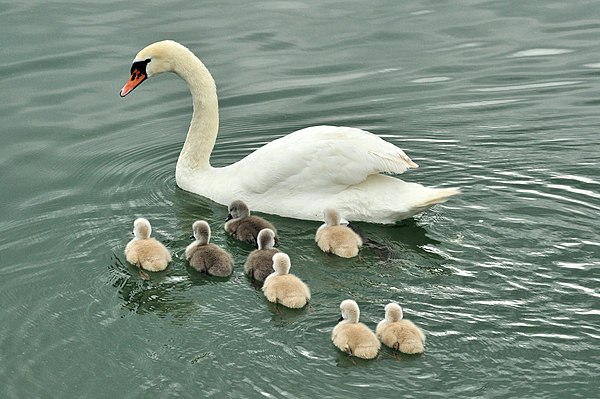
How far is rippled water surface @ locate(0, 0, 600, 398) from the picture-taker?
902 cm

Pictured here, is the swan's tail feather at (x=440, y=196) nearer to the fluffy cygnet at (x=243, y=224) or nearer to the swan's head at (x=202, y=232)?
the fluffy cygnet at (x=243, y=224)

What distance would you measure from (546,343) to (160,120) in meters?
6.83

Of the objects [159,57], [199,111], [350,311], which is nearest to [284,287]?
[350,311]

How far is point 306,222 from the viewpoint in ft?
38.9

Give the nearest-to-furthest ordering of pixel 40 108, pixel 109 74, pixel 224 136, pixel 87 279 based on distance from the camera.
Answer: pixel 87 279 < pixel 224 136 < pixel 40 108 < pixel 109 74

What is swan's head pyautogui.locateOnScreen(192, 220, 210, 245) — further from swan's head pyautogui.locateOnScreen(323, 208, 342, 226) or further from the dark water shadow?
swan's head pyautogui.locateOnScreen(323, 208, 342, 226)

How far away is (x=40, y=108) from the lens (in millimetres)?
15094

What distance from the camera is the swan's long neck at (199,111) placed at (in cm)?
1283

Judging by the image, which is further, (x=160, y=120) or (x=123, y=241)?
(x=160, y=120)

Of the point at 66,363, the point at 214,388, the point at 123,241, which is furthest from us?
the point at 123,241

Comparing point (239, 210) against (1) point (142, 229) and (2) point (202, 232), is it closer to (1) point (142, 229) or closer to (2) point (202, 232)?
(2) point (202, 232)

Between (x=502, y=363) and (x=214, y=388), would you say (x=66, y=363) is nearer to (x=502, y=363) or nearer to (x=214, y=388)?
(x=214, y=388)

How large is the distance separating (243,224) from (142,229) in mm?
954

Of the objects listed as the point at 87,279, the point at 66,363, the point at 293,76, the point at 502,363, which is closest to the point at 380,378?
the point at 502,363
